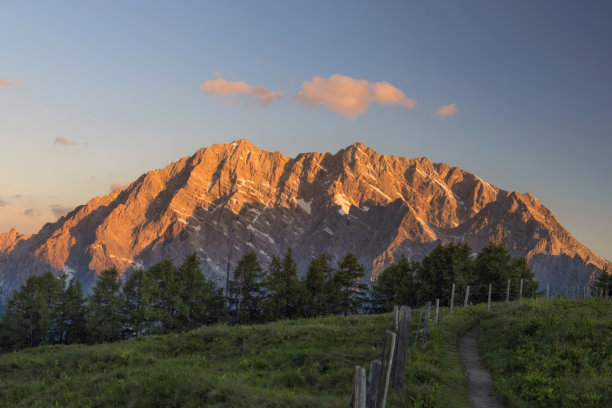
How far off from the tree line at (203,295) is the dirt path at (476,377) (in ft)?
126

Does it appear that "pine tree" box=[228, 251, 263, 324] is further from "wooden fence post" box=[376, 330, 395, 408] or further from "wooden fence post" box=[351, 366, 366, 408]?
"wooden fence post" box=[351, 366, 366, 408]

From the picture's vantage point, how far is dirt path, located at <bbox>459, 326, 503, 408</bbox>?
1500 centimetres

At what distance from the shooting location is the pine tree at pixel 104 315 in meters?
58.3

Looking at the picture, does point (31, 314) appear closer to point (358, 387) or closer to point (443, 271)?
point (443, 271)

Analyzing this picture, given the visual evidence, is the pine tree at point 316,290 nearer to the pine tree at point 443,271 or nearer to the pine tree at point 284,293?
the pine tree at point 284,293

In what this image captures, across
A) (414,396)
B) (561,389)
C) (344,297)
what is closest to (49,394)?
(414,396)

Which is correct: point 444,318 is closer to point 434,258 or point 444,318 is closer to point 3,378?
point 3,378

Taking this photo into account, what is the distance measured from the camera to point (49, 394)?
18.0 m

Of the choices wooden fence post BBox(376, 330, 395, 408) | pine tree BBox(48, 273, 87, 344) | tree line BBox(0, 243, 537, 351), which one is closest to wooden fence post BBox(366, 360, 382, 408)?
wooden fence post BBox(376, 330, 395, 408)

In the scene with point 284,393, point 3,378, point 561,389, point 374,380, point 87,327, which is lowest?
point 87,327

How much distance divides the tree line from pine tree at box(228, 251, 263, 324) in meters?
0.17

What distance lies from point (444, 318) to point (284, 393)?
18993mm

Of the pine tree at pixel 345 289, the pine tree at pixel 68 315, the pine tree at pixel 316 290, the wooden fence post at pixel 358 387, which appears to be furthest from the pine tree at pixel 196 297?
the wooden fence post at pixel 358 387

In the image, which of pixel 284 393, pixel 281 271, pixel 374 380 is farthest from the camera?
pixel 281 271
